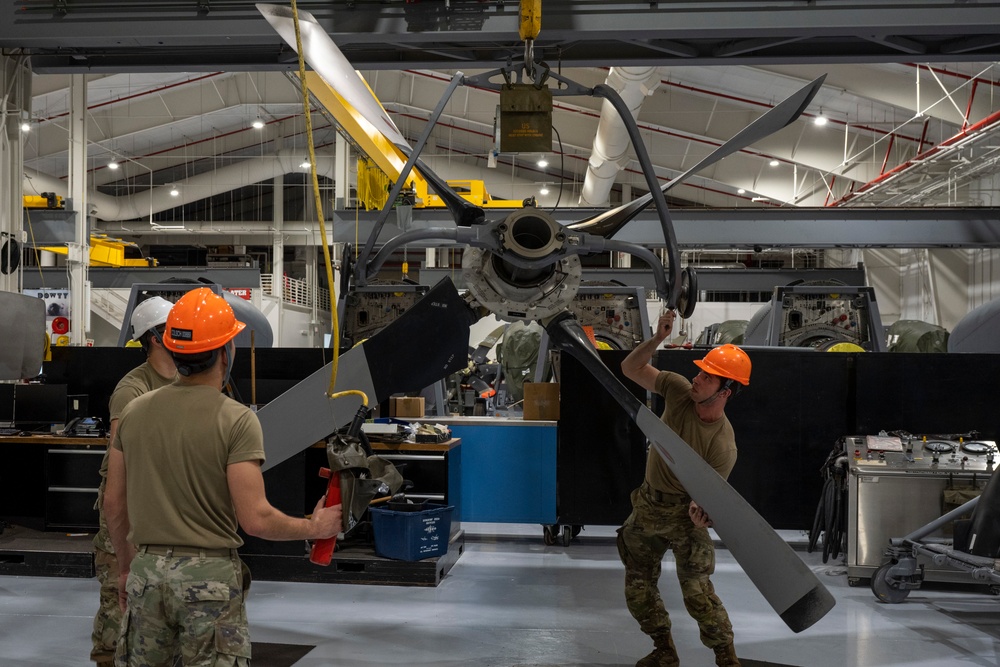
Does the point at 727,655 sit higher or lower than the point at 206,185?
lower

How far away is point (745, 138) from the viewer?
12.8 feet

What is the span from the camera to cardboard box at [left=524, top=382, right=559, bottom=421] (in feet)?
24.2

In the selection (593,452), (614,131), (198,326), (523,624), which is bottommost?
(523,624)

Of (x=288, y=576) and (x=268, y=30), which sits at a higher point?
(x=268, y=30)

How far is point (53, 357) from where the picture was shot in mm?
7625

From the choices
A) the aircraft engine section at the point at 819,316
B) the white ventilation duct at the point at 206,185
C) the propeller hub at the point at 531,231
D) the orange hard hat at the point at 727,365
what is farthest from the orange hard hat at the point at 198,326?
the white ventilation duct at the point at 206,185

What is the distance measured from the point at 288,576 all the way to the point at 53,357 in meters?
3.23

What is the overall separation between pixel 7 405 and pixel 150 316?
167 inches

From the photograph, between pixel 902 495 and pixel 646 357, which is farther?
pixel 902 495


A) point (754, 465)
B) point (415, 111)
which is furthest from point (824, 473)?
point (415, 111)

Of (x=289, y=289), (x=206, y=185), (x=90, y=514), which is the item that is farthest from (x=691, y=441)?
(x=206, y=185)

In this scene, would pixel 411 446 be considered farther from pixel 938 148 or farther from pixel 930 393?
pixel 938 148

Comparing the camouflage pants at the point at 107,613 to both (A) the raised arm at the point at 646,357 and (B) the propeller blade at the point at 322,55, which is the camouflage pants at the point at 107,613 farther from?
(A) the raised arm at the point at 646,357

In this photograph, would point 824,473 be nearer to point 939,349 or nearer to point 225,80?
point 939,349
